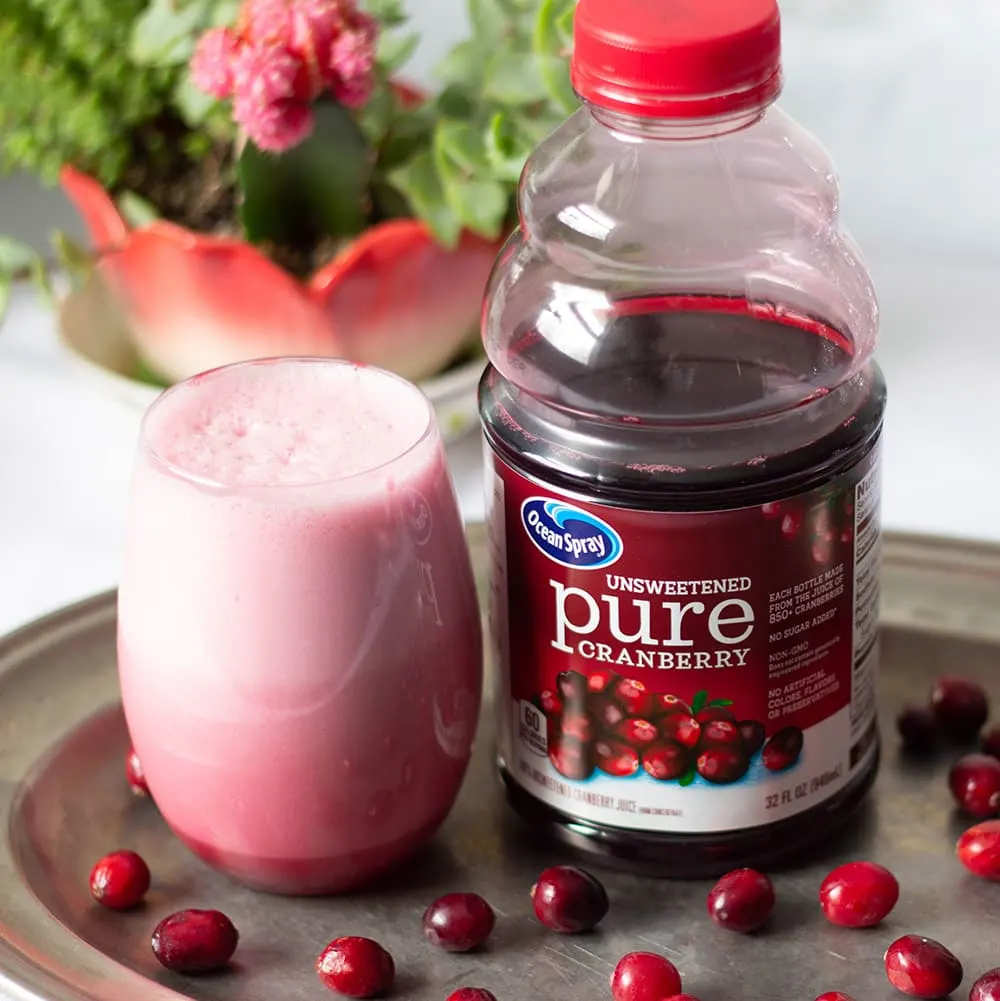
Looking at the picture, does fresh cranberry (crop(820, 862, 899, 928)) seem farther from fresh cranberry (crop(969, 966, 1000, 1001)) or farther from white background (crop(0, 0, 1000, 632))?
white background (crop(0, 0, 1000, 632))

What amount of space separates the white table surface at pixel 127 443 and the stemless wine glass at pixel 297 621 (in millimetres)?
322

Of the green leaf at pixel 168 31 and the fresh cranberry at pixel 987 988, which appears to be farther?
the green leaf at pixel 168 31

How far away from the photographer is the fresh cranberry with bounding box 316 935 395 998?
2.56 feet

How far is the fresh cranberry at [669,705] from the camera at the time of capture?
80 centimetres

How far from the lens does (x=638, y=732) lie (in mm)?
803

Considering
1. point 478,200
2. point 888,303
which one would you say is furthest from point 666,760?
point 888,303

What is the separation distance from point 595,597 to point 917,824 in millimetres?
238

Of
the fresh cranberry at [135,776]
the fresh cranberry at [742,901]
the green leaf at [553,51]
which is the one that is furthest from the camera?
the green leaf at [553,51]

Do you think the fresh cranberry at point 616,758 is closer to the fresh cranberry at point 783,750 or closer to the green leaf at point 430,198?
the fresh cranberry at point 783,750

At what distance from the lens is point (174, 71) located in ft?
4.18

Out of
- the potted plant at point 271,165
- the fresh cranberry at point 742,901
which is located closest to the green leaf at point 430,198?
the potted plant at point 271,165

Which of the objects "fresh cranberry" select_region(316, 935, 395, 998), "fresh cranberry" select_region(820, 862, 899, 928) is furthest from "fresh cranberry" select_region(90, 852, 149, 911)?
"fresh cranberry" select_region(820, 862, 899, 928)

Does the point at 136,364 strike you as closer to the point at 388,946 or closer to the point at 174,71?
the point at 174,71

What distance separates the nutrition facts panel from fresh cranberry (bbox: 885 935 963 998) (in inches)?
4.7
